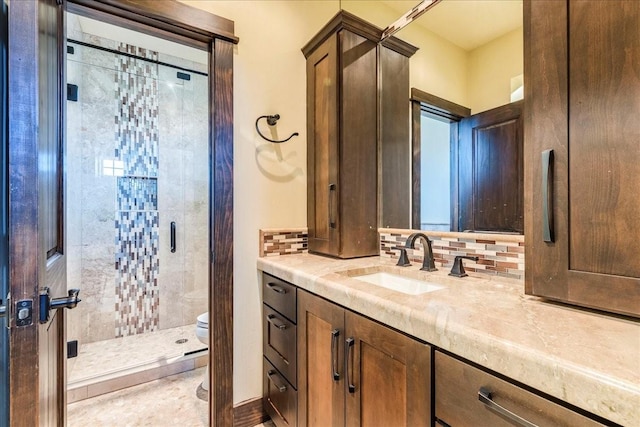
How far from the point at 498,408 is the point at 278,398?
121 centimetres

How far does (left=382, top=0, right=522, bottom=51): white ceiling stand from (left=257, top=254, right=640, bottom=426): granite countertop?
3.51 feet

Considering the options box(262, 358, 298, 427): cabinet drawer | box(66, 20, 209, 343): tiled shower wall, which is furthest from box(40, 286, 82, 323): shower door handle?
box(66, 20, 209, 343): tiled shower wall

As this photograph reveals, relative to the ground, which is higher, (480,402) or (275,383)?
(480,402)

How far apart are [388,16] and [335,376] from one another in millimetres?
2093

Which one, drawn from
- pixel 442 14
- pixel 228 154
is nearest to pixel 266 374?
pixel 228 154

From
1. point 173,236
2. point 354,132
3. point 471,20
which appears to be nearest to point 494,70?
point 471,20

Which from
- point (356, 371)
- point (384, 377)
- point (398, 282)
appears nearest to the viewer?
point (384, 377)

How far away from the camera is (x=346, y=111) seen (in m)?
1.67

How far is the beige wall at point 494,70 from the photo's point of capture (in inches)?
47.3

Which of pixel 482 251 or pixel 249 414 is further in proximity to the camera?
pixel 249 414

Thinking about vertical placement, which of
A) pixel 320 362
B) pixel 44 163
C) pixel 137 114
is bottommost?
pixel 320 362

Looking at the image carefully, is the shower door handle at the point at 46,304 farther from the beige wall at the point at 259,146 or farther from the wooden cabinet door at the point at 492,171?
Result: the wooden cabinet door at the point at 492,171

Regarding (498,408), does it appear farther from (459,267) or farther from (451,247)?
(451,247)

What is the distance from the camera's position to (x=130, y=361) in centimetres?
216
